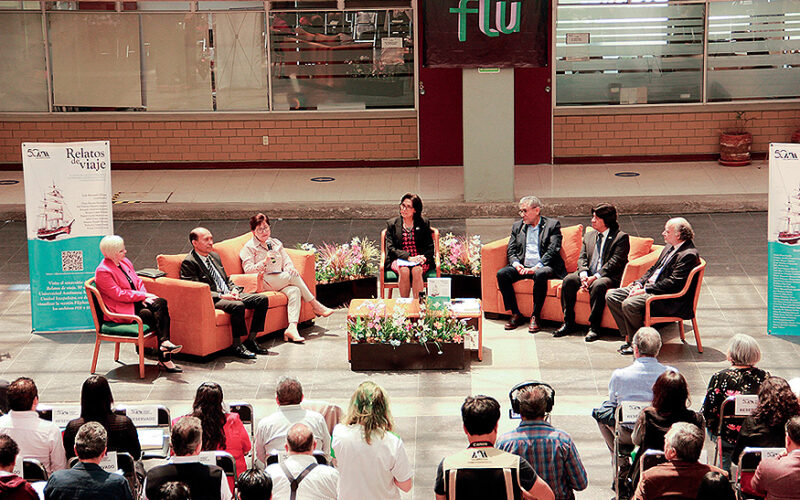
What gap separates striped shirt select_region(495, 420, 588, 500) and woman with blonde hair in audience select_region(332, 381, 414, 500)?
0.49 metres

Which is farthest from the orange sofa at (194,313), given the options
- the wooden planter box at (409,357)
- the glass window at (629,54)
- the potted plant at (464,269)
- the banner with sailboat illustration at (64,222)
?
the glass window at (629,54)

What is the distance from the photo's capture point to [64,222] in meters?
9.41

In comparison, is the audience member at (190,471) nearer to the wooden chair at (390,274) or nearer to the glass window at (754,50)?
the wooden chair at (390,274)

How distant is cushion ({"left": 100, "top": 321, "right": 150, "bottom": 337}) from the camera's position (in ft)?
28.7

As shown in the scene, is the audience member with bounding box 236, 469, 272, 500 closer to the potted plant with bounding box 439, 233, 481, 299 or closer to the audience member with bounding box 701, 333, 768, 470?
the audience member with bounding box 701, 333, 768, 470

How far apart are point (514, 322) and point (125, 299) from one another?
324 centimetres

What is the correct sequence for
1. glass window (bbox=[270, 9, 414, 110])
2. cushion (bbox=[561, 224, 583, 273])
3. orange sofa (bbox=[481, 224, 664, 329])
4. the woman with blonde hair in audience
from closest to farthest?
the woman with blonde hair in audience, orange sofa (bbox=[481, 224, 664, 329]), cushion (bbox=[561, 224, 583, 273]), glass window (bbox=[270, 9, 414, 110])

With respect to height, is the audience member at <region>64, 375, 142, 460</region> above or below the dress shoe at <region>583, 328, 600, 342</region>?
above

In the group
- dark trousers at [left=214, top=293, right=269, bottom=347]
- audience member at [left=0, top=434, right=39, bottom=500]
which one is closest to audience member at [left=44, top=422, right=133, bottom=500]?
audience member at [left=0, top=434, right=39, bottom=500]

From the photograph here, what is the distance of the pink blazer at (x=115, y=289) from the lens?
8.73m

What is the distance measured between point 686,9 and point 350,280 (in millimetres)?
7288

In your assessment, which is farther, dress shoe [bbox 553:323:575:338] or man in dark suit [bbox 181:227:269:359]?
dress shoe [bbox 553:323:575:338]

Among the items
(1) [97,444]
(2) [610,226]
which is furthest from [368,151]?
(1) [97,444]

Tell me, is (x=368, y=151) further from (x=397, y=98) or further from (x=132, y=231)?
(x=132, y=231)
